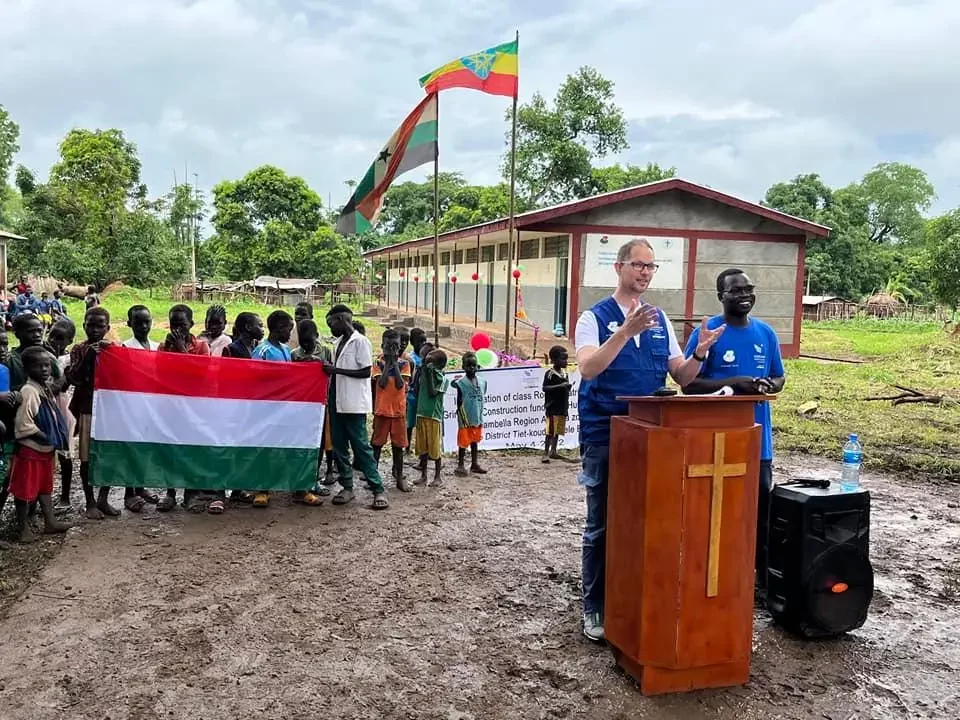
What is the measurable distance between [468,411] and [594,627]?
356 centimetres

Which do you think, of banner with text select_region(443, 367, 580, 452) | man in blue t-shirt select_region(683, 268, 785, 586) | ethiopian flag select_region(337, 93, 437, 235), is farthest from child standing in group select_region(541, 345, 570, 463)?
man in blue t-shirt select_region(683, 268, 785, 586)

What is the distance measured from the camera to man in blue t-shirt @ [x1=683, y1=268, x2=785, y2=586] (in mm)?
4020

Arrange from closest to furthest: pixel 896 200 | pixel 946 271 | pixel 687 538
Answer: pixel 687 538
pixel 946 271
pixel 896 200

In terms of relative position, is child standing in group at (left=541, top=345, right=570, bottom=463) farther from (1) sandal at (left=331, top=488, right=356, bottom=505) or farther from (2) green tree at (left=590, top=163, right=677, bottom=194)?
(2) green tree at (left=590, top=163, right=677, bottom=194)

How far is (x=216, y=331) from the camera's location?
20.6 ft

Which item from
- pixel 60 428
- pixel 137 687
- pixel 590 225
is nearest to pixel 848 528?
pixel 137 687

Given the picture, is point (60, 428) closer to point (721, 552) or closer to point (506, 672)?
point (506, 672)

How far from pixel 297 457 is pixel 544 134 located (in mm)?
35234

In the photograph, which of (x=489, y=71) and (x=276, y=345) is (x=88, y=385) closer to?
(x=276, y=345)

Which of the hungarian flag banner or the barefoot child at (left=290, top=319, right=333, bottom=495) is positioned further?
the barefoot child at (left=290, top=319, right=333, bottom=495)

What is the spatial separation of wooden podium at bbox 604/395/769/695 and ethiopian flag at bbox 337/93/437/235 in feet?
21.2

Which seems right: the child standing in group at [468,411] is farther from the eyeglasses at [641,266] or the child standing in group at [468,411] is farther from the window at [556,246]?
the window at [556,246]

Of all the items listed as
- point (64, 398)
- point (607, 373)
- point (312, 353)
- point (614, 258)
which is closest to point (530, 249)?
point (614, 258)

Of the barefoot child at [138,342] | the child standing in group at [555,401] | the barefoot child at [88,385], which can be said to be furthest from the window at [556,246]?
the barefoot child at [88,385]
